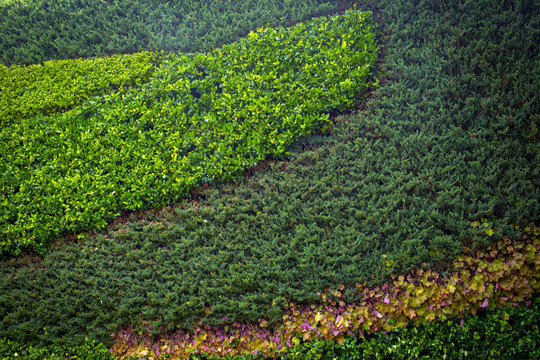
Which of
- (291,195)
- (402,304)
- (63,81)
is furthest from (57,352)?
(63,81)

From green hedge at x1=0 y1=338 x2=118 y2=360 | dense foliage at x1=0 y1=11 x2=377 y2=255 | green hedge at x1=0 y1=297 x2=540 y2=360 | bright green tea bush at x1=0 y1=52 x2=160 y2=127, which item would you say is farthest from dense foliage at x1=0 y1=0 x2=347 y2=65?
green hedge at x1=0 y1=297 x2=540 y2=360

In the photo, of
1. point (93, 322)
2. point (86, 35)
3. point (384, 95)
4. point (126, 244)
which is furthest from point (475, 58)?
point (86, 35)

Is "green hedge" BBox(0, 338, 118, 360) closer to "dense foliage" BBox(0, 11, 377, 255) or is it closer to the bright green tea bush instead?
"dense foliage" BBox(0, 11, 377, 255)

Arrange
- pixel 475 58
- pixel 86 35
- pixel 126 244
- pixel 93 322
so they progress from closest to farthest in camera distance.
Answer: pixel 93 322
pixel 126 244
pixel 475 58
pixel 86 35

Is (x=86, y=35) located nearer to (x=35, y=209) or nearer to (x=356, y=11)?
(x=35, y=209)

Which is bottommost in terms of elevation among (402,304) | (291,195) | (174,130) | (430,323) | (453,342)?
(453,342)

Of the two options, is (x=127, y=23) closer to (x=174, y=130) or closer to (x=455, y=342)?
(x=174, y=130)
